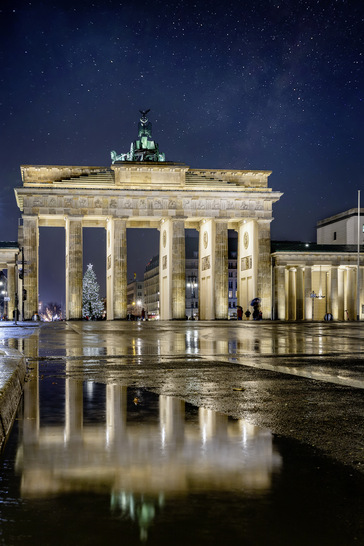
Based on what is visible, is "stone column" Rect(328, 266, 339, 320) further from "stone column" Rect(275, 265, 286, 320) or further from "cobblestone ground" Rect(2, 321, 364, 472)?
"cobblestone ground" Rect(2, 321, 364, 472)

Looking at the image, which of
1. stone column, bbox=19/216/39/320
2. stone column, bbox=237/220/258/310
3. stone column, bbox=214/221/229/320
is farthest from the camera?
stone column, bbox=237/220/258/310

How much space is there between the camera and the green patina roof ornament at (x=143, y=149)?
7519 cm

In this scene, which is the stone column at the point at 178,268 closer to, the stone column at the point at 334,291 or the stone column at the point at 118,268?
the stone column at the point at 118,268

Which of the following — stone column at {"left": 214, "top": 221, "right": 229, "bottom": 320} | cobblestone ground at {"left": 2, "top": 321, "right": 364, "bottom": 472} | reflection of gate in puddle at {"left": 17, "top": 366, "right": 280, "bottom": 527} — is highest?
stone column at {"left": 214, "top": 221, "right": 229, "bottom": 320}

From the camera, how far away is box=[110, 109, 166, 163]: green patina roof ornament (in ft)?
247

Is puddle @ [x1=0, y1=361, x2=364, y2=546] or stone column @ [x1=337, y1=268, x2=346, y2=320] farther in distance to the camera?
stone column @ [x1=337, y1=268, x2=346, y2=320]

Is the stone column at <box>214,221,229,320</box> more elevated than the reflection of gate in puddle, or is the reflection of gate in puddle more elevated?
the stone column at <box>214,221,229,320</box>

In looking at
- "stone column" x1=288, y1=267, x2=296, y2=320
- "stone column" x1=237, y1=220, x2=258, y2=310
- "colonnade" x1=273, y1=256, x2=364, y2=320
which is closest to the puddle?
"stone column" x1=237, y1=220, x2=258, y2=310

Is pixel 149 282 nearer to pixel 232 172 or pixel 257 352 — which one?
pixel 232 172

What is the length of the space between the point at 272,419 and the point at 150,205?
6352cm

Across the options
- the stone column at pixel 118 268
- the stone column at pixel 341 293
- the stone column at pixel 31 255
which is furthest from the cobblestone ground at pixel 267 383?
the stone column at pixel 341 293

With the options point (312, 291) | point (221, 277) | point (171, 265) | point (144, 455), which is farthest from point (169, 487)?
point (312, 291)

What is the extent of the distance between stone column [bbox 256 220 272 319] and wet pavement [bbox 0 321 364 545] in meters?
61.0

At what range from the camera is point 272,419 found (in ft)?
20.4
